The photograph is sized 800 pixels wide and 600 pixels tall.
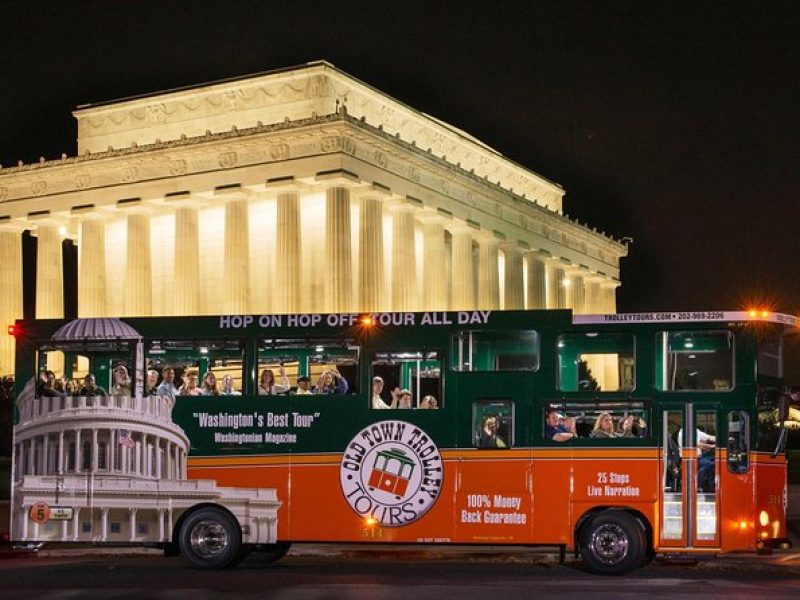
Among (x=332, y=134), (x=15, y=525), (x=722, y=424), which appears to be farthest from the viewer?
(x=332, y=134)

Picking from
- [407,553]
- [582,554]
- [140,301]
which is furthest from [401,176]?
[582,554]

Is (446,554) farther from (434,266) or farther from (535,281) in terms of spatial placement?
(535,281)

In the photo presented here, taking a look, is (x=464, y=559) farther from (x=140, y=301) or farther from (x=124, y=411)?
(x=140, y=301)

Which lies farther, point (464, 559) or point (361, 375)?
point (464, 559)

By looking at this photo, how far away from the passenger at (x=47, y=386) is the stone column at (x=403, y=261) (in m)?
41.3

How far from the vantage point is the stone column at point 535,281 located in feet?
273

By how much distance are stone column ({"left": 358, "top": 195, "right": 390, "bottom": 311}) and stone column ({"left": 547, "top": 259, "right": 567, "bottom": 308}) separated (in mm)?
26497

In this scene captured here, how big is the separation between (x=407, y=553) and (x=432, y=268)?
143 ft

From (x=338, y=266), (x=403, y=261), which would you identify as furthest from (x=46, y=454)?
(x=403, y=261)

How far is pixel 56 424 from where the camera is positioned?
902 inches

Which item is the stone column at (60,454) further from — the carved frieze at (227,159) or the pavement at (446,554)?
the carved frieze at (227,159)

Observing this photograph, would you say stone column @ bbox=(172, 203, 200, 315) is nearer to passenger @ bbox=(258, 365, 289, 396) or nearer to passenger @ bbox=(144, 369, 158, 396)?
passenger @ bbox=(144, 369, 158, 396)

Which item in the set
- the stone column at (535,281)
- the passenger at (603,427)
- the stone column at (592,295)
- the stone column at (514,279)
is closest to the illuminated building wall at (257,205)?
the stone column at (514,279)

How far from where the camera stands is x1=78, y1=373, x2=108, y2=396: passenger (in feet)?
74.6
